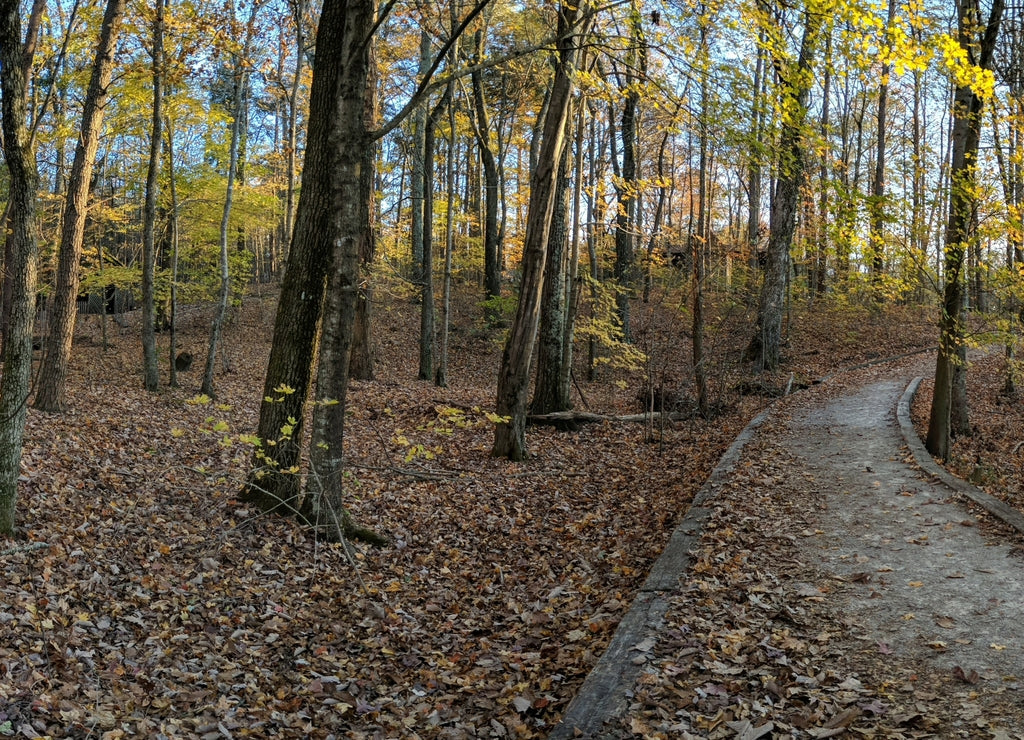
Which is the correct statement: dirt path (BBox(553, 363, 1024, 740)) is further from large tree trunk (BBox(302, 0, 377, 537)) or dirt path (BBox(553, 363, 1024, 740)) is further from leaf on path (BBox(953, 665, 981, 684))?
large tree trunk (BBox(302, 0, 377, 537))

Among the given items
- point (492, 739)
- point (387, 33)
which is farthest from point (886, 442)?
point (387, 33)

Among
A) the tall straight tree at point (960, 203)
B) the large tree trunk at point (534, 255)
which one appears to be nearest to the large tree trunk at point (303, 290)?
the large tree trunk at point (534, 255)

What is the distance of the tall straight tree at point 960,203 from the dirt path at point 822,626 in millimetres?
1982

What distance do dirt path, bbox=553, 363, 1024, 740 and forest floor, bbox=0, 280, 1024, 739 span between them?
0.29ft

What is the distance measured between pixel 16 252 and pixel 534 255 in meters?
6.05

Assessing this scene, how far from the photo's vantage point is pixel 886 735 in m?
3.31

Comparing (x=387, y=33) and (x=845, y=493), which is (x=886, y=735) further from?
(x=387, y=33)

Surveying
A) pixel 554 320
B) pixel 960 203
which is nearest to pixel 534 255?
pixel 554 320

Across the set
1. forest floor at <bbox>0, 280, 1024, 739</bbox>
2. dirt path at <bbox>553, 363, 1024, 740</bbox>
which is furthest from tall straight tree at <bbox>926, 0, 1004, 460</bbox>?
dirt path at <bbox>553, 363, 1024, 740</bbox>

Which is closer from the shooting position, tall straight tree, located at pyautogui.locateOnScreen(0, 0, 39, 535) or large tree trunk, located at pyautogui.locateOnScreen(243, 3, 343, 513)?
tall straight tree, located at pyautogui.locateOnScreen(0, 0, 39, 535)

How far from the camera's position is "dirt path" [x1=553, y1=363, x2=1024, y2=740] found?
3545mm

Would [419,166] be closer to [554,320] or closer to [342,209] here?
[554,320]

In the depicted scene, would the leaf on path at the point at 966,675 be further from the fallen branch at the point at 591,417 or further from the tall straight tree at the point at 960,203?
the fallen branch at the point at 591,417

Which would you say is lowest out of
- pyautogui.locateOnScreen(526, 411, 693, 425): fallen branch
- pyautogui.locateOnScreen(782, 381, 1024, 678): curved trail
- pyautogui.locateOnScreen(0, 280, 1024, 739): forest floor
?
pyautogui.locateOnScreen(0, 280, 1024, 739): forest floor
